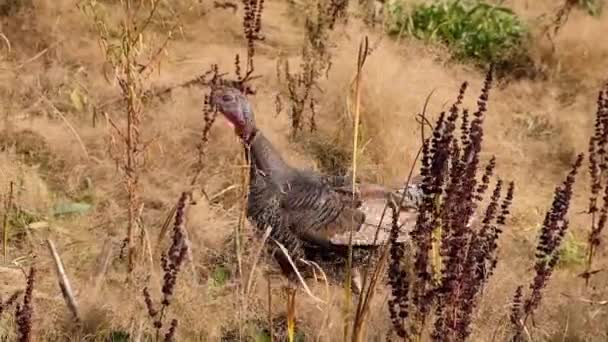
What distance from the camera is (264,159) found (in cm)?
444

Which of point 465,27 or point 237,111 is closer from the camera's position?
point 237,111

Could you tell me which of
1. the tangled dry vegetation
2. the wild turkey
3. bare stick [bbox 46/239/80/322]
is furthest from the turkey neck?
bare stick [bbox 46/239/80/322]

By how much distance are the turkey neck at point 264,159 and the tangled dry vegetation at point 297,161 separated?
23 cm

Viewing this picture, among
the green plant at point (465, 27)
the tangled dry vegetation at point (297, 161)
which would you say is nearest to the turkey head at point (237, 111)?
the tangled dry vegetation at point (297, 161)

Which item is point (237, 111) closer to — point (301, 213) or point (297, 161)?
point (301, 213)

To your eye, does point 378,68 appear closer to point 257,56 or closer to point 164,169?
point 257,56

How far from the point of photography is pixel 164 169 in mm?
5223

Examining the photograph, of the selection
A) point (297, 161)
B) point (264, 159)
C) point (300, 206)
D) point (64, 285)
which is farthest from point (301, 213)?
point (64, 285)

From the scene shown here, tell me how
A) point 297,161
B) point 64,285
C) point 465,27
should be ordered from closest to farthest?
point 64,285 → point 297,161 → point 465,27

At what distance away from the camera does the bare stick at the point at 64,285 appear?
3.14m

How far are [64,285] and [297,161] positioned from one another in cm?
232

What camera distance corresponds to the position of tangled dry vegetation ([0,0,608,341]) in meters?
2.91

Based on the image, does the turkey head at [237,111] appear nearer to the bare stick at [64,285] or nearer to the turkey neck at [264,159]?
the turkey neck at [264,159]

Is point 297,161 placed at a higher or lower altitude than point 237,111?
lower
